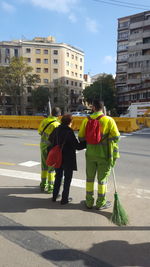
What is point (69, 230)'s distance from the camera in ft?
10.2

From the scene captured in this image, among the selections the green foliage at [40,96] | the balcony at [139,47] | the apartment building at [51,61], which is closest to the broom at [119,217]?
the balcony at [139,47]

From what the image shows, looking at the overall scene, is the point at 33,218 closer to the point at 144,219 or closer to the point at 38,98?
the point at 144,219

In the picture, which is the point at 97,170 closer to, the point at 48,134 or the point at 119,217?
the point at 119,217

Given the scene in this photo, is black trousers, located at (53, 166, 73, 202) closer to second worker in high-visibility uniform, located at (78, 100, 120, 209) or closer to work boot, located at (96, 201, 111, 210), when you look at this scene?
second worker in high-visibility uniform, located at (78, 100, 120, 209)

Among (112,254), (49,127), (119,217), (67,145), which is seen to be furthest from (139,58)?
(112,254)

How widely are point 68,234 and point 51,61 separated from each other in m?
66.7

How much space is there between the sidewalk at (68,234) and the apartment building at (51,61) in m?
54.0

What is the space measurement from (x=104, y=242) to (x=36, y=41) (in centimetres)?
7062

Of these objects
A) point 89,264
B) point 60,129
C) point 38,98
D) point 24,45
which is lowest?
point 89,264

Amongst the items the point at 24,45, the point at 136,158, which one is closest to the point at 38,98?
the point at 24,45

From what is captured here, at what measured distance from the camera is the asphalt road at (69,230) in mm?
2516

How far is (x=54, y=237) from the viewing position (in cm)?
293

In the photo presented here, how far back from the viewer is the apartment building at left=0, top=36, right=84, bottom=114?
61.8 metres

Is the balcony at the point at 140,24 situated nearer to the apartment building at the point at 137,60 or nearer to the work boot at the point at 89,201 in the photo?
the apartment building at the point at 137,60
